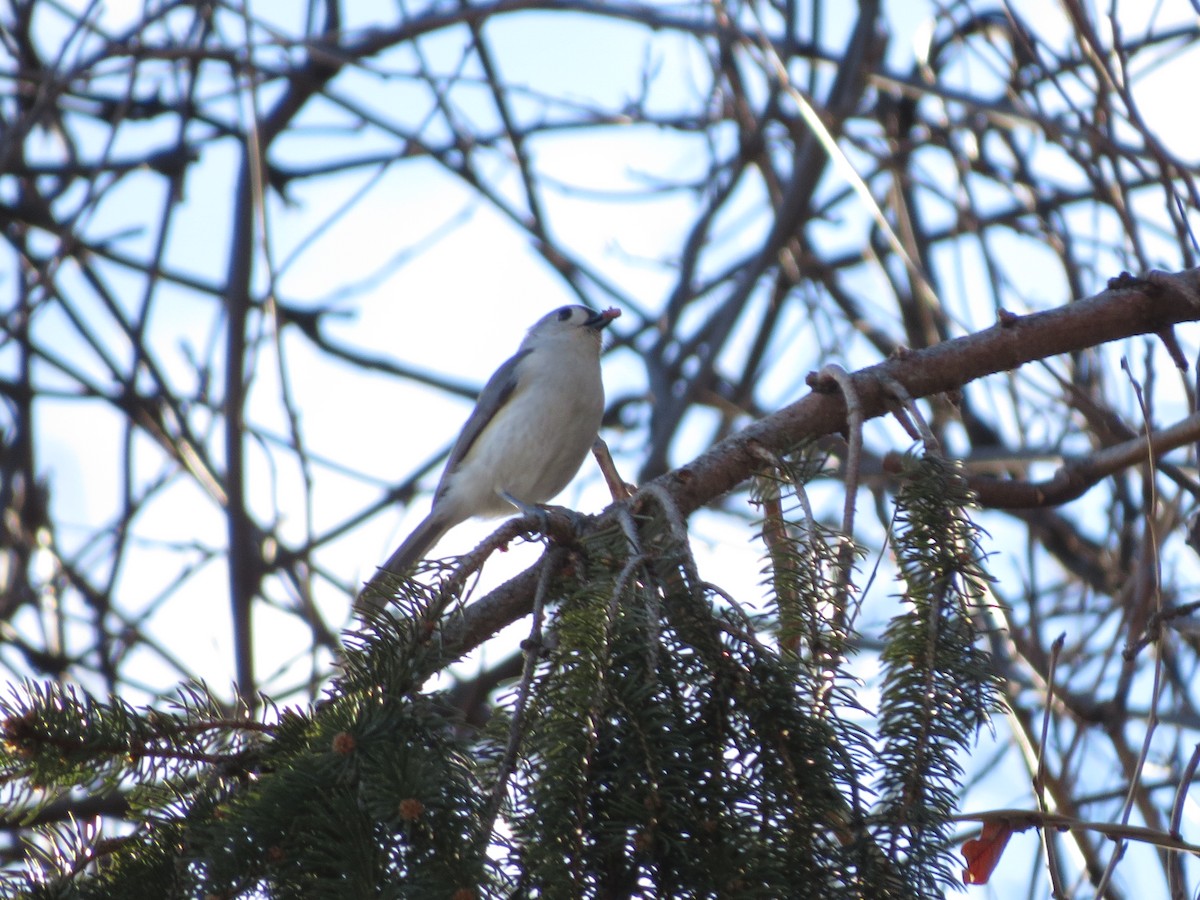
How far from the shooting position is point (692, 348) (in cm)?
489

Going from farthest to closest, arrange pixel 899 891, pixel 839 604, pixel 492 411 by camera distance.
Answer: pixel 492 411 < pixel 839 604 < pixel 899 891

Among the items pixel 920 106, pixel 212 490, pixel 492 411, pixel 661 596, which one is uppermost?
pixel 920 106

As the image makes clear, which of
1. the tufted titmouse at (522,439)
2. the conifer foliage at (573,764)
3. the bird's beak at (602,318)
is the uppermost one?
the bird's beak at (602,318)

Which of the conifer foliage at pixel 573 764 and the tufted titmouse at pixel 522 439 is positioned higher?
the tufted titmouse at pixel 522 439

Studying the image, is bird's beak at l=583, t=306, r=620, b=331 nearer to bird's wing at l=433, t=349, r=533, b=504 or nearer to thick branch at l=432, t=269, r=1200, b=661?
bird's wing at l=433, t=349, r=533, b=504

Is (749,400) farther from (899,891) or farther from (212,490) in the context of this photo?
(899,891)

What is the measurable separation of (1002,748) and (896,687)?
110 inches

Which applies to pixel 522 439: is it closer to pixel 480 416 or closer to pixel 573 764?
pixel 480 416

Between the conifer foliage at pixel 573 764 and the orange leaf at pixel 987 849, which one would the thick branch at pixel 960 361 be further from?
the orange leaf at pixel 987 849

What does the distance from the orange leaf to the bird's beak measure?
3433mm

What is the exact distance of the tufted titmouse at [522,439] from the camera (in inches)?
173

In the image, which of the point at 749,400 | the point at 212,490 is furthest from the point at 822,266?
the point at 212,490

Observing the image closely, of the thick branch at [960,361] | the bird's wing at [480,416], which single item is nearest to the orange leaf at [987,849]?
the thick branch at [960,361]

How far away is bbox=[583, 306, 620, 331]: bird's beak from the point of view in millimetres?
4824
